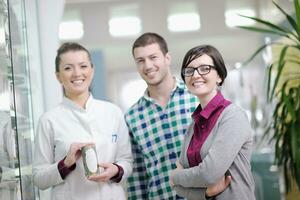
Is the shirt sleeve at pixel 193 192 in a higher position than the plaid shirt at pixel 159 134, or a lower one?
lower

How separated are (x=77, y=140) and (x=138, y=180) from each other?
0.54 metres

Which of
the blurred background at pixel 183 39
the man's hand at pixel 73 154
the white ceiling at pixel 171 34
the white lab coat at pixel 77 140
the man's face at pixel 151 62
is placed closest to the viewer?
the man's hand at pixel 73 154

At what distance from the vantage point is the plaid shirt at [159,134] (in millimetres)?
2064

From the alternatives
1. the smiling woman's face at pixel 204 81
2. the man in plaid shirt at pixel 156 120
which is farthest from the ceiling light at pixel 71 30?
the smiling woman's face at pixel 204 81

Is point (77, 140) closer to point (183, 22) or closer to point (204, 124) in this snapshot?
point (204, 124)

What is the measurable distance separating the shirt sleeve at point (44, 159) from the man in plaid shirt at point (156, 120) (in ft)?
1.52

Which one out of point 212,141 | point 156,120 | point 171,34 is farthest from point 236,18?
point 212,141

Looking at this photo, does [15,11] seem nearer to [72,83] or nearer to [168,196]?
[72,83]

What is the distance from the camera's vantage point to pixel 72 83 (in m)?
1.82

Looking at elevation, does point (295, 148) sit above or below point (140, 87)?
below

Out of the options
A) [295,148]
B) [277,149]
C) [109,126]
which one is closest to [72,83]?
[109,126]

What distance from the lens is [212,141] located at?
1507mm

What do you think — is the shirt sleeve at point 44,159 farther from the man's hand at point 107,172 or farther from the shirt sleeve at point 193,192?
the shirt sleeve at point 193,192

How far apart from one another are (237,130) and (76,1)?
Answer: 3.82 m
